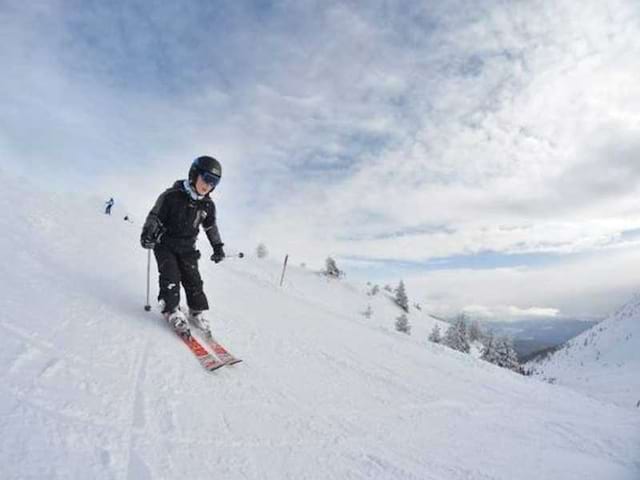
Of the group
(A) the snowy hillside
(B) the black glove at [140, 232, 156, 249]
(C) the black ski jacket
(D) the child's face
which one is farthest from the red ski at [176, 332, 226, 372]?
(A) the snowy hillside

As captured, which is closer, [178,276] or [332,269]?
[178,276]

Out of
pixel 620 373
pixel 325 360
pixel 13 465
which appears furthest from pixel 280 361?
pixel 620 373

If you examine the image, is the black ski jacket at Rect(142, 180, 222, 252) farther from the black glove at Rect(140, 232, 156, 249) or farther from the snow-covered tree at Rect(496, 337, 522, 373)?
the snow-covered tree at Rect(496, 337, 522, 373)

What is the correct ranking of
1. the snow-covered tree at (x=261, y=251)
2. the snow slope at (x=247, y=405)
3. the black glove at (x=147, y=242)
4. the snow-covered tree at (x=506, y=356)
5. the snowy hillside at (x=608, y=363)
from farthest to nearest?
the snow-covered tree at (x=261, y=251)
the snow-covered tree at (x=506, y=356)
the snowy hillside at (x=608, y=363)
the black glove at (x=147, y=242)
the snow slope at (x=247, y=405)

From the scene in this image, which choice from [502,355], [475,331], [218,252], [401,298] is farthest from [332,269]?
[218,252]

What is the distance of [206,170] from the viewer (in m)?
6.36

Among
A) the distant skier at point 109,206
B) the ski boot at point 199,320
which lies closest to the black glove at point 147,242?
the ski boot at point 199,320

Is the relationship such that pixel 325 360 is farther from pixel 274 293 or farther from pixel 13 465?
pixel 274 293

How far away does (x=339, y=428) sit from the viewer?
4.19 m

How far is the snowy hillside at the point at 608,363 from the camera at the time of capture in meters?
16.8

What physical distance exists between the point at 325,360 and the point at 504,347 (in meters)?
34.2

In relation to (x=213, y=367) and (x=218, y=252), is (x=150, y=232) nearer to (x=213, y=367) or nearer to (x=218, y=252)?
(x=218, y=252)

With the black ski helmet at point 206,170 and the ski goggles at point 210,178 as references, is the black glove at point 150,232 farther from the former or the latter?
the ski goggles at point 210,178

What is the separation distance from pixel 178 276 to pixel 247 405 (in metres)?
2.88
